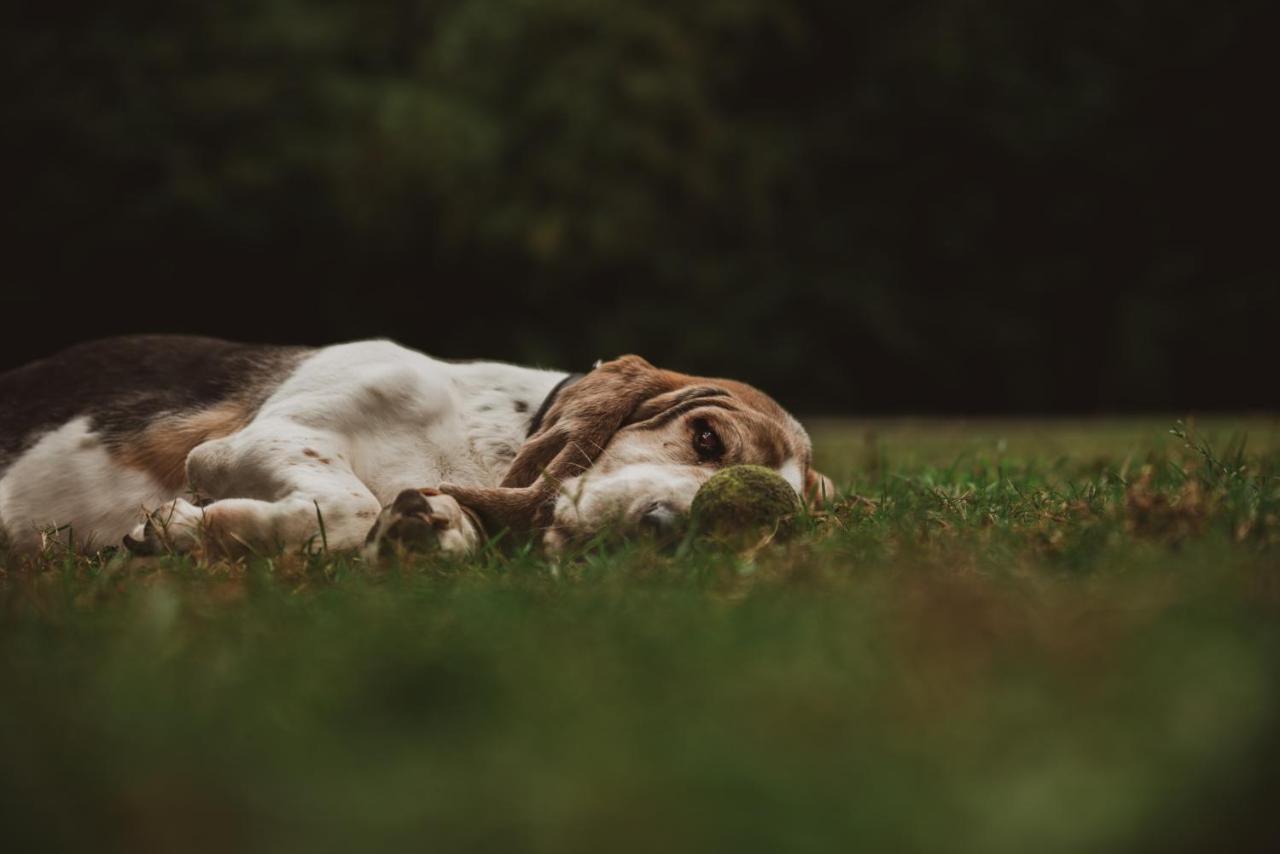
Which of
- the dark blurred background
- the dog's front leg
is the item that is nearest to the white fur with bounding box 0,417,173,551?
the dog's front leg

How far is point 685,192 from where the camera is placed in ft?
65.3

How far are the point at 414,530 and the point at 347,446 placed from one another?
889 mm

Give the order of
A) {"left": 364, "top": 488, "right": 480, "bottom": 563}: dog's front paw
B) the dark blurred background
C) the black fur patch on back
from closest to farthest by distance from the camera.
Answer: {"left": 364, "top": 488, "right": 480, "bottom": 563}: dog's front paw → the black fur patch on back → the dark blurred background

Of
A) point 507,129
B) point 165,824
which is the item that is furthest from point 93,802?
point 507,129

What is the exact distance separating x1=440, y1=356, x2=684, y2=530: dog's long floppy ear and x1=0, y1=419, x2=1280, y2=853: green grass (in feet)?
2.75

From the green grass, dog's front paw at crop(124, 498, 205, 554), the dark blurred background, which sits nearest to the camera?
the green grass

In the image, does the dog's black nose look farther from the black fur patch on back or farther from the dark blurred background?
the dark blurred background

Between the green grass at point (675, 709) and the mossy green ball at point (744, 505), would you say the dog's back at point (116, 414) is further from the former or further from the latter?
the mossy green ball at point (744, 505)

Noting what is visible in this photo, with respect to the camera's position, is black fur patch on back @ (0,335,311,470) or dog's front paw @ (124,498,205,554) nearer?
dog's front paw @ (124,498,205,554)

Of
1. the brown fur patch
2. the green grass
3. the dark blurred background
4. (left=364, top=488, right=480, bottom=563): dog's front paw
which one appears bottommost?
the dark blurred background

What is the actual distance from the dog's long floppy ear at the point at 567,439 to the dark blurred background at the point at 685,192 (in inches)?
594

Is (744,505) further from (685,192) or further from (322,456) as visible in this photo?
(685,192)

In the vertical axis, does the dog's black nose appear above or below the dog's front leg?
above

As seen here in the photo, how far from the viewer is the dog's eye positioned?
3688mm
